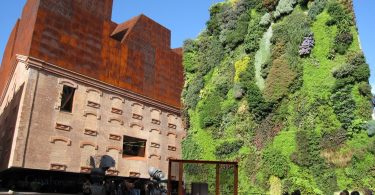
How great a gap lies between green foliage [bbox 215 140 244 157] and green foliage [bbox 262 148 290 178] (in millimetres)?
2397

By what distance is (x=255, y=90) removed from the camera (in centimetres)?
2477

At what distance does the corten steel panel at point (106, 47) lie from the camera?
25500 millimetres

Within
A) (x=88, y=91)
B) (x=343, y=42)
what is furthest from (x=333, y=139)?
(x=88, y=91)

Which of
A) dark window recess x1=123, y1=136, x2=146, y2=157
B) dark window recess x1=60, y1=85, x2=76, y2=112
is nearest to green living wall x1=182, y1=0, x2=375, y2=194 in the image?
dark window recess x1=123, y1=136, x2=146, y2=157

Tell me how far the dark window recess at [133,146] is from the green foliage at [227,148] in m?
Result: 7.05

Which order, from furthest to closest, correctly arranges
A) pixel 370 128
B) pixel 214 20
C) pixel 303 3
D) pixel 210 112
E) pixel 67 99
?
pixel 214 20
pixel 210 112
pixel 67 99
pixel 303 3
pixel 370 128

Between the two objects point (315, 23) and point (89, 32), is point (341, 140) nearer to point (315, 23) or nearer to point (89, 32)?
point (315, 23)

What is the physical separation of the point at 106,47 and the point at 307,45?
15935 millimetres

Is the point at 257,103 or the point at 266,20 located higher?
the point at 266,20

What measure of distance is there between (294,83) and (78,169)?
52.5 feet

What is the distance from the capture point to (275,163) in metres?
22.2

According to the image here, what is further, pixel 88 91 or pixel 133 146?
pixel 133 146

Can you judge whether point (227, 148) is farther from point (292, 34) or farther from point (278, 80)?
point (292, 34)

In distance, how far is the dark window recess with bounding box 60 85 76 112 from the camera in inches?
992
